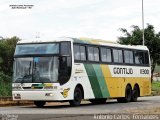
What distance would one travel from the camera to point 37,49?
26.5m

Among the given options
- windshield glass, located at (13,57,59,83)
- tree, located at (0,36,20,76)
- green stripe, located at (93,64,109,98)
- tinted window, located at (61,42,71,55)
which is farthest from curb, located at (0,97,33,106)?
tree, located at (0,36,20,76)

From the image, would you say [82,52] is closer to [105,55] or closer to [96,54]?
[96,54]

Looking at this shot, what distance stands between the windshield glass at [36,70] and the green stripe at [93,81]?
275cm

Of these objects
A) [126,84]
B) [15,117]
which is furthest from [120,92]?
[15,117]

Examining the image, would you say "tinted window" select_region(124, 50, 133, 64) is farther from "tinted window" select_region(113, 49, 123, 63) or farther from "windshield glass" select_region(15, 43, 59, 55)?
"windshield glass" select_region(15, 43, 59, 55)

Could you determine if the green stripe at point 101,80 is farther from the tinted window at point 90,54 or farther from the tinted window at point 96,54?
the tinted window at point 90,54

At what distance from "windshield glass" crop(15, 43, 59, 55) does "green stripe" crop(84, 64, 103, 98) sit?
2.48 m

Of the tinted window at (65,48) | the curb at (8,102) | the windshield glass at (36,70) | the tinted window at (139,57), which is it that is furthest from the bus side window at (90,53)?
the tinted window at (139,57)

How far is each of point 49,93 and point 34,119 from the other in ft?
24.9

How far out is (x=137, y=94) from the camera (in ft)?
114

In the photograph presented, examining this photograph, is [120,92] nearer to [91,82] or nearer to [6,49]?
[91,82]

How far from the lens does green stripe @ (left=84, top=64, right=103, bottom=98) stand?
28.5 m

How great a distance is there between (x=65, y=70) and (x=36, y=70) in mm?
1334

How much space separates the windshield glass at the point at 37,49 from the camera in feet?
86.0
